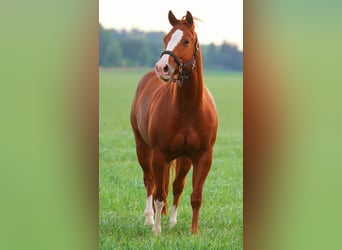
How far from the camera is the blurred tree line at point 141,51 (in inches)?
117

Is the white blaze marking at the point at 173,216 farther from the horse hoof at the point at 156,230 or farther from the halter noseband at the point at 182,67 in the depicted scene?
the halter noseband at the point at 182,67

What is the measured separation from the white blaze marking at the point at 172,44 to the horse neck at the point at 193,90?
0.47 ft

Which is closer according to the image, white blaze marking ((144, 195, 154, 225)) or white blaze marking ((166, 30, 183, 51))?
white blaze marking ((166, 30, 183, 51))

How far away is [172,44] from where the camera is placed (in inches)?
108

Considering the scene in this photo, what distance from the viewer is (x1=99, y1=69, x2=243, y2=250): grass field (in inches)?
116

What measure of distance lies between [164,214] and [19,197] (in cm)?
64

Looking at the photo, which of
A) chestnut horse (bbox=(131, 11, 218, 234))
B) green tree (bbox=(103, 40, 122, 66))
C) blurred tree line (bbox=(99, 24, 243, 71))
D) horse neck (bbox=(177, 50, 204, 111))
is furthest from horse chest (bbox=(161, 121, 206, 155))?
green tree (bbox=(103, 40, 122, 66))

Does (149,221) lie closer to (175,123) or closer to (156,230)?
(156,230)

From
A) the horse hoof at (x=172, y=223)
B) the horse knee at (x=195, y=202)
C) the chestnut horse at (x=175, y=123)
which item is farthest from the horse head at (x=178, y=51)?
the horse hoof at (x=172, y=223)

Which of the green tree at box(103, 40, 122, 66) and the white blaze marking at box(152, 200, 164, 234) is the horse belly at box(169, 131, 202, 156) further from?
the green tree at box(103, 40, 122, 66)

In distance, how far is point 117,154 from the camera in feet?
9.89

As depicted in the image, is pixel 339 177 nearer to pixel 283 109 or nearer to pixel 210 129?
pixel 283 109

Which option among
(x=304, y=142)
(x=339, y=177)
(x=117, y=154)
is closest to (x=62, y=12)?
(x=117, y=154)

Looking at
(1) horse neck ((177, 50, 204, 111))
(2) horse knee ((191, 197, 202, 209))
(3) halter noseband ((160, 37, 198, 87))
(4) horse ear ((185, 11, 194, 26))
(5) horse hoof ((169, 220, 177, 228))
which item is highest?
(4) horse ear ((185, 11, 194, 26))
